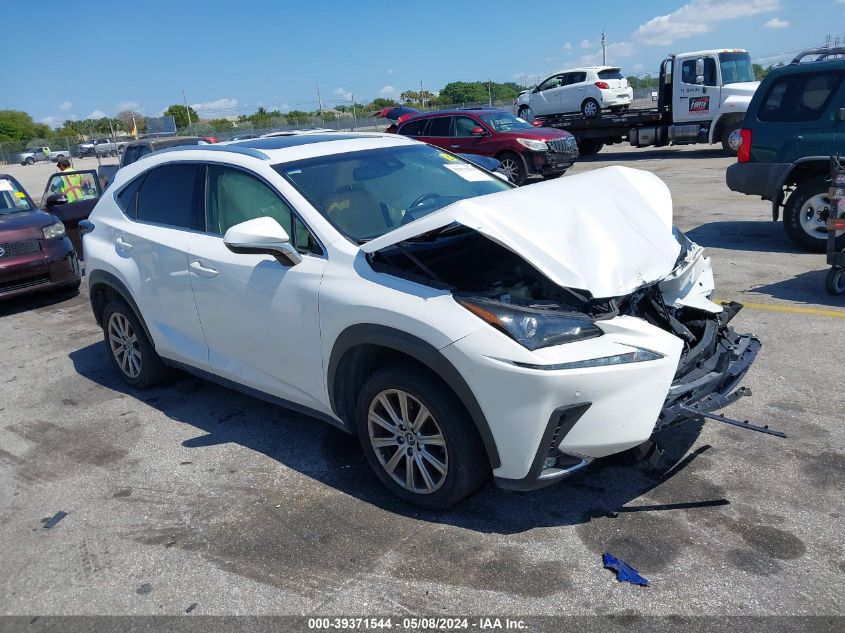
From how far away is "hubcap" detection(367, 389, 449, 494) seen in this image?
3.41 metres

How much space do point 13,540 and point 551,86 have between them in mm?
23594

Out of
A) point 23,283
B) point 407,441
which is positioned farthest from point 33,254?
point 407,441

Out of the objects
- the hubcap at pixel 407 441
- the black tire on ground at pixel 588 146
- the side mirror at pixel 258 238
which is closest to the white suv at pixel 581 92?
the black tire on ground at pixel 588 146

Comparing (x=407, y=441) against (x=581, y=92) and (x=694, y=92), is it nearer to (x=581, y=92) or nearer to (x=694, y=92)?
(x=694, y=92)

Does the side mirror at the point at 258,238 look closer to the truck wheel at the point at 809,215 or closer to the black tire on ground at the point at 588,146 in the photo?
the truck wheel at the point at 809,215

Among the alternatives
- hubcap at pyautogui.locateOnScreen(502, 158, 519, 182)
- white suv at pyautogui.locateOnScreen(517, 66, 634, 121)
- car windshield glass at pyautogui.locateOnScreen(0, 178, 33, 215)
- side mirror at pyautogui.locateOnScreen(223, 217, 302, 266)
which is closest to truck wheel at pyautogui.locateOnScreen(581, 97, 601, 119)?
white suv at pyautogui.locateOnScreen(517, 66, 634, 121)

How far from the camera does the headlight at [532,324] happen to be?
3.06 m

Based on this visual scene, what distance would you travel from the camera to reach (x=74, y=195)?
1091 centimetres

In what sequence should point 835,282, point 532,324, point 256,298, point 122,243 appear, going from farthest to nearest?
1. point 835,282
2. point 122,243
3. point 256,298
4. point 532,324

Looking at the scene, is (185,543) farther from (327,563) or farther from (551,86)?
(551,86)

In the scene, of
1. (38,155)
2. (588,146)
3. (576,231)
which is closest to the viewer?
(576,231)

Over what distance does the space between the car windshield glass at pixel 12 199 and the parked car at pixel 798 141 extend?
909cm

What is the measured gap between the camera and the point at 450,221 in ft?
10.8

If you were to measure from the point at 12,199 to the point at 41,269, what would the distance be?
1608 millimetres
